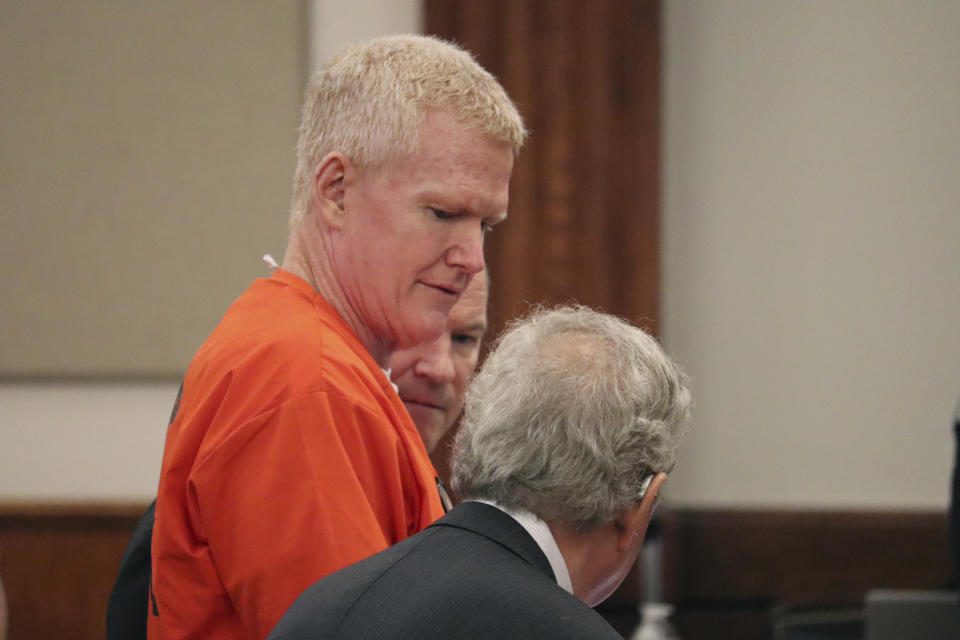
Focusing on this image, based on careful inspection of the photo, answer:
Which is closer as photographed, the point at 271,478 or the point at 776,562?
the point at 271,478

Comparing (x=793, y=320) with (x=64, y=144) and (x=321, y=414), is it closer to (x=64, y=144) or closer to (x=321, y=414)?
(x=64, y=144)

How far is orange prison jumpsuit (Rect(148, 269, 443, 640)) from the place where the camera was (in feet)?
3.31

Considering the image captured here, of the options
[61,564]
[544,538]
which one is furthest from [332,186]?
[61,564]

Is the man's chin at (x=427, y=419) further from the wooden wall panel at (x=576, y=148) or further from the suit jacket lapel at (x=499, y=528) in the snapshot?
the wooden wall panel at (x=576, y=148)

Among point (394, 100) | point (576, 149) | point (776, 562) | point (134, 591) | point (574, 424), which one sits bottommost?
point (776, 562)

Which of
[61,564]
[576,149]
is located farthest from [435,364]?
Result: [61,564]

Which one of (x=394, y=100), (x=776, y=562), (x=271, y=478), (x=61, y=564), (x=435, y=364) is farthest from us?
(x=776, y=562)

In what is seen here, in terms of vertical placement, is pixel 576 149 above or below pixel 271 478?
above

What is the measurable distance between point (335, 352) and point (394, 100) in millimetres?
285

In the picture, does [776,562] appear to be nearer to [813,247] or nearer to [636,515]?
[813,247]

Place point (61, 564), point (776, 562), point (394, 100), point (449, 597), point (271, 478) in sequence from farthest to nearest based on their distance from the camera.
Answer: point (776, 562)
point (61, 564)
point (394, 100)
point (271, 478)
point (449, 597)

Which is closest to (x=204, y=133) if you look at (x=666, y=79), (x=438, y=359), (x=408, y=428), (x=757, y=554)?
(x=666, y=79)

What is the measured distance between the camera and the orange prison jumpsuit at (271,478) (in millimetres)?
1010

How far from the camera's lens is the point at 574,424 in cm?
100
